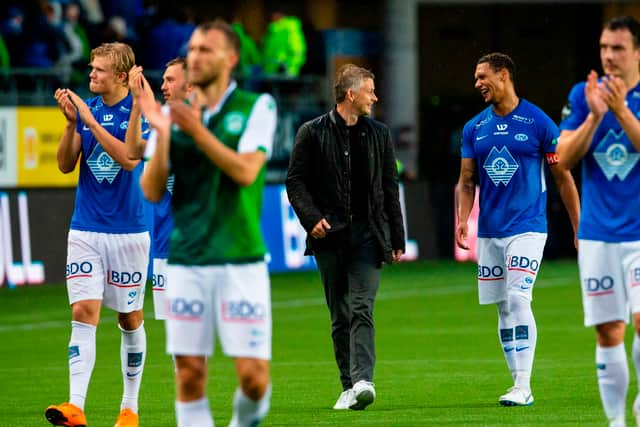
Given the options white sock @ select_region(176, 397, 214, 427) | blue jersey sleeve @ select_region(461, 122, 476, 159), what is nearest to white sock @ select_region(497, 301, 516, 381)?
blue jersey sleeve @ select_region(461, 122, 476, 159)

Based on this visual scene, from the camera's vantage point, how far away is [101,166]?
10.2m

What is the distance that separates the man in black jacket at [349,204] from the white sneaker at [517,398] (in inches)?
40.3

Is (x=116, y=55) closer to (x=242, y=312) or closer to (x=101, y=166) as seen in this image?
(x=101, y=166)

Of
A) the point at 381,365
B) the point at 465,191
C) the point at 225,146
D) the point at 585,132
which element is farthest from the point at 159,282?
the point at 585,132

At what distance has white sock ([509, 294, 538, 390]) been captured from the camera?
11133mm

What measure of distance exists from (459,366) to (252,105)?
6.48 meters

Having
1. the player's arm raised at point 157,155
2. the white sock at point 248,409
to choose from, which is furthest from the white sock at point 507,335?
the player's arm raised at point 157,155

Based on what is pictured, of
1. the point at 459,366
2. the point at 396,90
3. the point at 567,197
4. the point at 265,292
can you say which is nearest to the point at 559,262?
the point at 396,90

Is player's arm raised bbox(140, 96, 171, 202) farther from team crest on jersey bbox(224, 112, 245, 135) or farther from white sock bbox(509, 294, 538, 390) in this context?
white sock bbox(509, 294, 538, 390)

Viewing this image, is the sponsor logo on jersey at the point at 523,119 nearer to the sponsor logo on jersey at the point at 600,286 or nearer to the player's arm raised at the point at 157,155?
the sponsor logo on jersey at the point at 600,286

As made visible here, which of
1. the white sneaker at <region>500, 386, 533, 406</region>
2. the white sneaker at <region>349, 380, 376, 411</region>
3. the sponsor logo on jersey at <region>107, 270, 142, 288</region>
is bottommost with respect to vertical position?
the white sneaker at <region>500, 386, 533, 406</region>

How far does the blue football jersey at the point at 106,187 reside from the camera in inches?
400

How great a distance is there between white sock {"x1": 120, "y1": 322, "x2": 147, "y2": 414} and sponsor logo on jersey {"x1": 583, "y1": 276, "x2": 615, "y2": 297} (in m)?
3.26

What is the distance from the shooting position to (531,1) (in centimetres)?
3406
